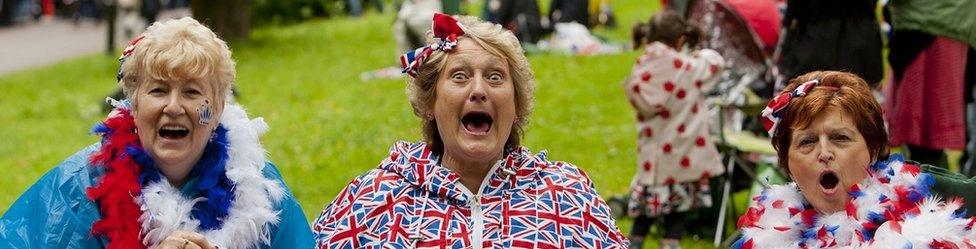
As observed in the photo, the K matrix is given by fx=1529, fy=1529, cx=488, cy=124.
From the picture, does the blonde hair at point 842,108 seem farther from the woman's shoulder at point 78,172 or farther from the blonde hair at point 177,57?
the woman's shoulder at point 78,172

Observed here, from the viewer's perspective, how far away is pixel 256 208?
14.4 feet

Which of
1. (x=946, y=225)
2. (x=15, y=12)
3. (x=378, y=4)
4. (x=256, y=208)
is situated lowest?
(x=15, y=12)

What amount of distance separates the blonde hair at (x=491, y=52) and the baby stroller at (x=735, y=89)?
3.64m

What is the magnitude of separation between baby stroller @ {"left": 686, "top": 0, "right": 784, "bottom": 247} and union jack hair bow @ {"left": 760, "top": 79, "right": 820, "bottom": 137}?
13.2 feet

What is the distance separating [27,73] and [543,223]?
18.1 metres

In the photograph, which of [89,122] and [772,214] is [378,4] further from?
[772,214]

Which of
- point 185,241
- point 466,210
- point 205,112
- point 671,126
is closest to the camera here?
point 185,241

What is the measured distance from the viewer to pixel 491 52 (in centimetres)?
459

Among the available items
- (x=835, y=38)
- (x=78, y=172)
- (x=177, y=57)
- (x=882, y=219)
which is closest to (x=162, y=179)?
(x=78, y=172)

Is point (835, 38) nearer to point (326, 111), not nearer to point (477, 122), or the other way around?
point (477, 122)

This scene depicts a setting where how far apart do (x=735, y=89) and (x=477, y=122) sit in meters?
4.48

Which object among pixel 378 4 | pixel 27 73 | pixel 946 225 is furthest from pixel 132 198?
pixel 378 4

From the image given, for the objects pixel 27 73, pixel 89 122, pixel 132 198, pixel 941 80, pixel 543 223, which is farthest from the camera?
pixel 27 73

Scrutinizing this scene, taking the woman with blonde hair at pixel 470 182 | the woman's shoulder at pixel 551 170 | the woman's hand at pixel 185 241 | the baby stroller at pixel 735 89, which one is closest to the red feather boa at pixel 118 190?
the woman's hand at pixel 185 241
